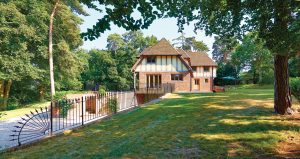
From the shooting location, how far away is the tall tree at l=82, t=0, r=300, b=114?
4.64m

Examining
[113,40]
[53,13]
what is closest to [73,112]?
[53,13]

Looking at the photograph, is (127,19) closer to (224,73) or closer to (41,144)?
(41,144)

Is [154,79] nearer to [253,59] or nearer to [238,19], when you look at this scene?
[253,59]

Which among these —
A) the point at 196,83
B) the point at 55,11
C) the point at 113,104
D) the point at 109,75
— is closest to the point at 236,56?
the point at 196,83

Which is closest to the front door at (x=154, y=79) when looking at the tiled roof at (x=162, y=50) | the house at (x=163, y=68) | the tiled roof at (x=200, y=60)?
the house at (x=163, y=68)

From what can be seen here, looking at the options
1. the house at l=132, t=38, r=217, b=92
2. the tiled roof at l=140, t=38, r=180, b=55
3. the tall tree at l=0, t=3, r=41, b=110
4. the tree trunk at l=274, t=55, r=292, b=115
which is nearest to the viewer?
the tree trunk at l=274, t=55, r=292, b=115

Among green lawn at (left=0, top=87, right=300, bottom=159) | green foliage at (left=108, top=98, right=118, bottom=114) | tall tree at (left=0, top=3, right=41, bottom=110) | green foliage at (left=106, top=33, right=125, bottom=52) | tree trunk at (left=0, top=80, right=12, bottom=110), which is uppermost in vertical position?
green foliage at (left=106, top=33, right=125, bottom=52)

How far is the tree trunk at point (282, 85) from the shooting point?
13.5 meters

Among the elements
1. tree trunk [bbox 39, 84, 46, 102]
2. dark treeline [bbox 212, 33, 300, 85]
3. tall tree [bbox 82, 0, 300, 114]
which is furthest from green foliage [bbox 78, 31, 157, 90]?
Result: tall tree [bbox 82, 0, 300, 114]

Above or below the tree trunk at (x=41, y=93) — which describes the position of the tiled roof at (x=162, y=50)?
above

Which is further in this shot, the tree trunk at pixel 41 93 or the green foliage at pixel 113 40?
the green foliage at pixel 113 40

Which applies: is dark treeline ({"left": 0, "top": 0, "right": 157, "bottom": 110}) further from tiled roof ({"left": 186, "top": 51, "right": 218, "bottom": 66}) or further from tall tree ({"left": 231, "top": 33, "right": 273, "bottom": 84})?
tall tree ({"left": 231, "top": 33, "right": 273, "bottom": 84})

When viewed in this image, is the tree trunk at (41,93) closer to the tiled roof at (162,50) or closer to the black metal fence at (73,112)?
the tiled roof at (162,50)

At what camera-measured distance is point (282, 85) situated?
44.3 feet
